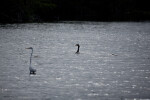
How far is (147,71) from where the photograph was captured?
34.6m

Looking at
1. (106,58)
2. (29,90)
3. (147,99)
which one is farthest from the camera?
(106,58)

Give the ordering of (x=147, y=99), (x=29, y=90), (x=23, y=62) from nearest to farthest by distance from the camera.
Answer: (x=147, y=99), (x=29, y=90), (x=23, y=62)
